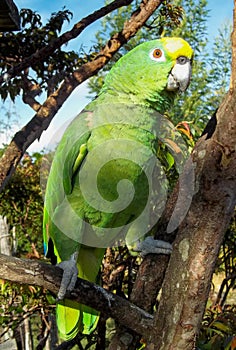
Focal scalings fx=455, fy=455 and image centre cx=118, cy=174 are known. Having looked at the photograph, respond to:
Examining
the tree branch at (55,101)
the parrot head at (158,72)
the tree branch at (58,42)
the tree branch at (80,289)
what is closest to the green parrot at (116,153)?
the parrot head at (158,72)

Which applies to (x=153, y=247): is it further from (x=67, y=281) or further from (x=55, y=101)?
(x=55, y=101)

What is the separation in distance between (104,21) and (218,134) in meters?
6.95

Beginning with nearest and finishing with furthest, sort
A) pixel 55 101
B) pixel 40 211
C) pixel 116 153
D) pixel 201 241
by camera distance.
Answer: pixel 201 241, pixel 116 153, pixel 55 101, pixel 40 211

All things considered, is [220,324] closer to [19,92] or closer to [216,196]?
[216,196]

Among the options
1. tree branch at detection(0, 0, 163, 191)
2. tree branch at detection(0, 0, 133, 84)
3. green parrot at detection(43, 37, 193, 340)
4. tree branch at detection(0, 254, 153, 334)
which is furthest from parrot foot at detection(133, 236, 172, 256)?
tree branch at detection(0, 0, 133, 84)

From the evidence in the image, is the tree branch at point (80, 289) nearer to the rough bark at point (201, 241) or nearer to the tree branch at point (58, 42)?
the rough bark at point (201, 241)

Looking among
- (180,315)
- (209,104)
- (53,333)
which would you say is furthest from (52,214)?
(209,104)

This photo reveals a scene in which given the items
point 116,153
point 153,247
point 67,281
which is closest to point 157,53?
point 116,153

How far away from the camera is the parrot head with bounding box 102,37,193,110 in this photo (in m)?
0.96

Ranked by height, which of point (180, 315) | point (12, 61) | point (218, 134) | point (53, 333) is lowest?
point (53, 333)

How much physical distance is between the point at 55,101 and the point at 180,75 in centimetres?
80

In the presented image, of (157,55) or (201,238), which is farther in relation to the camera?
(157,55)

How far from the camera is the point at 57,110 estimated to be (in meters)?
1.67

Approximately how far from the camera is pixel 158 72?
96 cm
